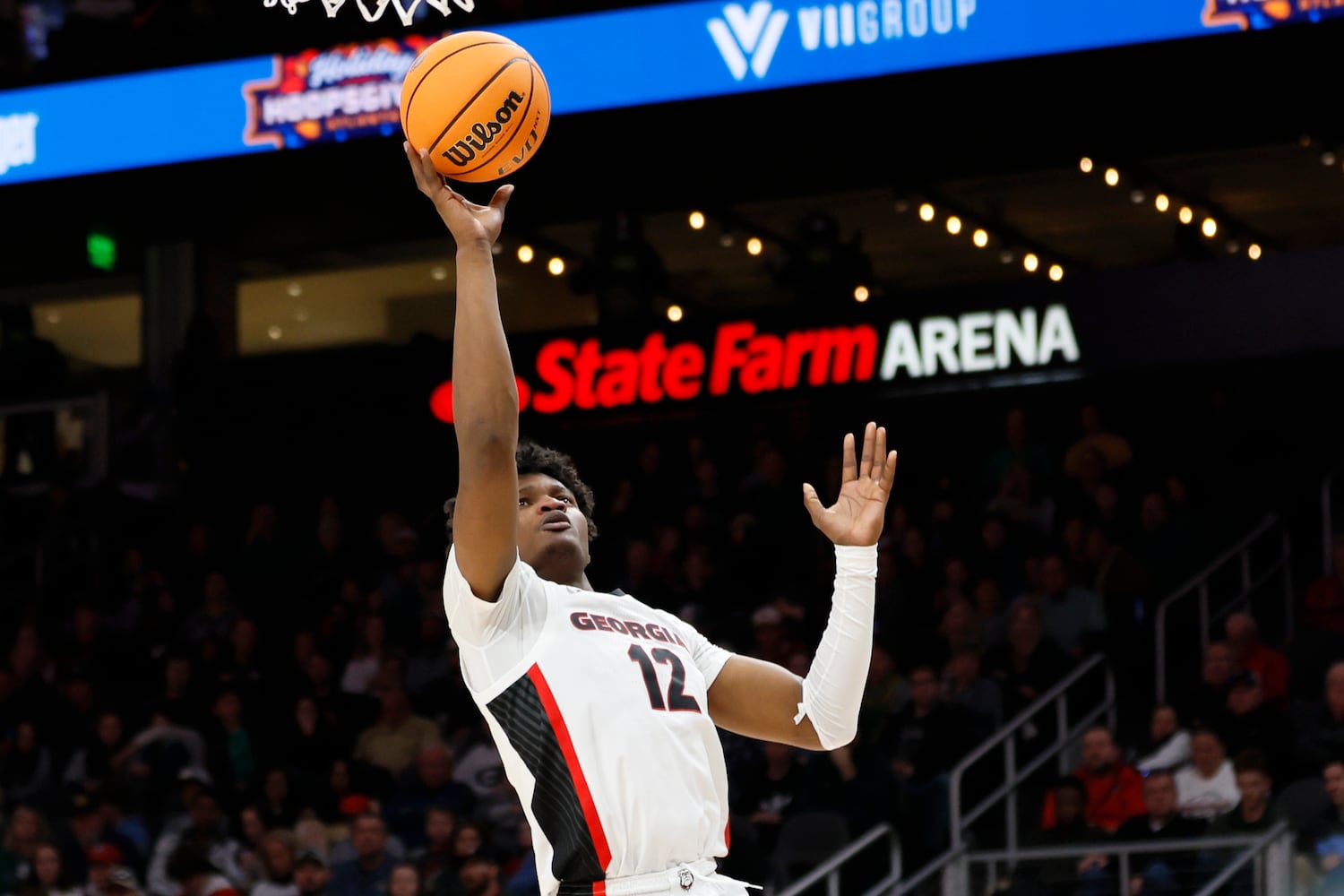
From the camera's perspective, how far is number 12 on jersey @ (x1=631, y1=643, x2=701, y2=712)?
4379 millimetres

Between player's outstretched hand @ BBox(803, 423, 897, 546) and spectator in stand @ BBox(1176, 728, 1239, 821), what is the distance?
6.00 metres

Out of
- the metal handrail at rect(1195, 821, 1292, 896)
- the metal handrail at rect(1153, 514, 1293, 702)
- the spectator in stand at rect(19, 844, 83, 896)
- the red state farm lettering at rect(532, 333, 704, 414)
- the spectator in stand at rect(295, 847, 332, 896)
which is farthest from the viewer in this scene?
the red state farm lettering at rect(532, 333, 704, 414)

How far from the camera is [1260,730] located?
34.0 ft

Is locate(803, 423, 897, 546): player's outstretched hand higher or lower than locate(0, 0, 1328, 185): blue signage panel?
lower

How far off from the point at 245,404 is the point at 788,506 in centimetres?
554

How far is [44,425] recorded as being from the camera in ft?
60.7

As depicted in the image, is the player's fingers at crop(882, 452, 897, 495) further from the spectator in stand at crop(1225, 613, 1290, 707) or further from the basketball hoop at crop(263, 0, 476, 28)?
the spectator in stand at crop(1225, 613, 1290, 707)

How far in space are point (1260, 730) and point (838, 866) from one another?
231 cm

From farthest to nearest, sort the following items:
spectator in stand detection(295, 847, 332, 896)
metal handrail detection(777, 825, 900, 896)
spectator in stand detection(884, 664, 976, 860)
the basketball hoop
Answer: spectator in stand detection(295, 847, 332, 896), spectator in stand detection(884, 664, 976, 860), metal handrail detection(777, 825, 900, 896), the basketball hoop

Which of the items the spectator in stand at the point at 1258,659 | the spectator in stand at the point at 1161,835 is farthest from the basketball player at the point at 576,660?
the spectator in stand at the point at 1258,659

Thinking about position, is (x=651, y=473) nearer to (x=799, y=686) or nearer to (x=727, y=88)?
(x=727, y=88)

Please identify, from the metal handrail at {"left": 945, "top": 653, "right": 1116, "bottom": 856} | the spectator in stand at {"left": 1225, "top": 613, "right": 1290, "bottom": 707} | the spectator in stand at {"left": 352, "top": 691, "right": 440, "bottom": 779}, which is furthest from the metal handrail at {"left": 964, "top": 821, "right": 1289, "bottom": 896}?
the spectator in stand at {"left": 352, "top": 691, "right": 440, "bottom": 779}

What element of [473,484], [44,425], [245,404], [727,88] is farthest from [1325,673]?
[44,425]

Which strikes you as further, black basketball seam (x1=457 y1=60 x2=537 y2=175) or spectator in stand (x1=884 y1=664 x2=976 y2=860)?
spectator in stand (x1=884 y1=664 x2=976 y2=860)
